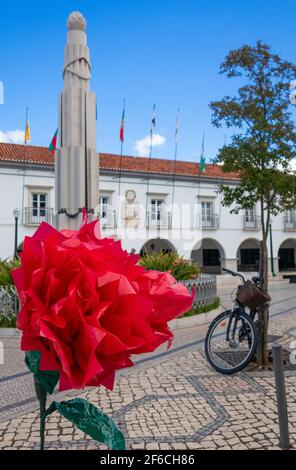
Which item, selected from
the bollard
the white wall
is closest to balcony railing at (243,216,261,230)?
the white wall

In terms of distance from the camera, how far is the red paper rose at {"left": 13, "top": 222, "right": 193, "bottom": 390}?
2.27ft

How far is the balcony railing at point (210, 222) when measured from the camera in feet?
99.8

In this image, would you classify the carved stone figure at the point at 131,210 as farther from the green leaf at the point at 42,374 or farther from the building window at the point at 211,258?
the green leaf at the point at 42,374

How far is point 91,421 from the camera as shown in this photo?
79 centimetres

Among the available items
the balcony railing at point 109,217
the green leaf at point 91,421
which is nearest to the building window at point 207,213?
the balcony railing at point 109,217

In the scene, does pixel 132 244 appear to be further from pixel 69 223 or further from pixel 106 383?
pixel 106 383

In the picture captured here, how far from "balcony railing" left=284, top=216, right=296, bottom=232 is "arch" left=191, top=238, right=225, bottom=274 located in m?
6.70

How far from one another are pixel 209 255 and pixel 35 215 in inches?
560

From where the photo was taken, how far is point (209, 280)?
1098cm

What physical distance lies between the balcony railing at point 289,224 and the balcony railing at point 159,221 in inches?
442

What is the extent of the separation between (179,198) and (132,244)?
505 centimetres

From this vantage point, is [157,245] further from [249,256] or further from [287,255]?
[287,255]

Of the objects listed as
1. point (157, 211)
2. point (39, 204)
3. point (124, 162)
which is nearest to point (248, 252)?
point (157, 211)

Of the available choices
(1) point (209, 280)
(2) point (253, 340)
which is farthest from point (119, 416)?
(1) point (209, 280)
